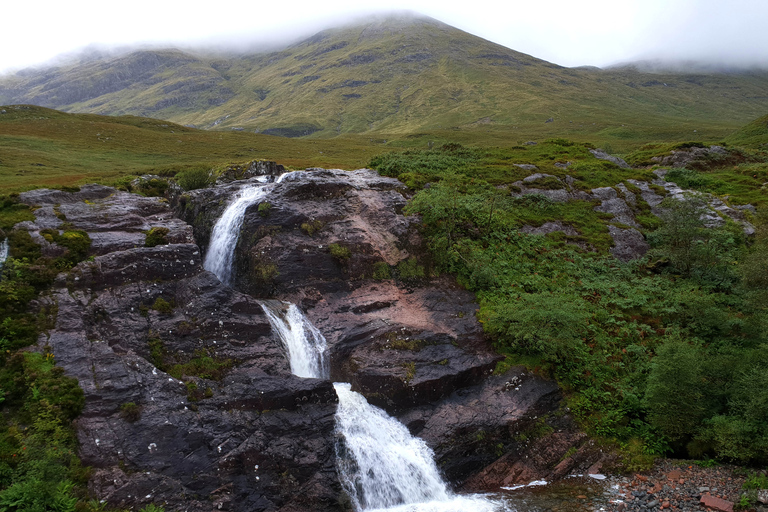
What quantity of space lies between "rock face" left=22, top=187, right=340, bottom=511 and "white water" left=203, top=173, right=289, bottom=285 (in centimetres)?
321

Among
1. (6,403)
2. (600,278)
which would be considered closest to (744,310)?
(600,278)

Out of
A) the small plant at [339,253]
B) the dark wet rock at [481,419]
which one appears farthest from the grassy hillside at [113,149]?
the dark wet rock at [481,419]

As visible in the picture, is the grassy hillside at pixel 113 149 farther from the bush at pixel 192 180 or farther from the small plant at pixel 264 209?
the small plant at pixel 264 209

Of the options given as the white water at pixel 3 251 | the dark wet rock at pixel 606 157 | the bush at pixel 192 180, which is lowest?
the white water at pixel 3 251

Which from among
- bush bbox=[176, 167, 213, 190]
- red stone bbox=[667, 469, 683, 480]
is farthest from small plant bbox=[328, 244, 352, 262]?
red stone bbox=[667, 469, 683, 480]

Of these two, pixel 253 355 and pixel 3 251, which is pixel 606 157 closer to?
pixel 253 355

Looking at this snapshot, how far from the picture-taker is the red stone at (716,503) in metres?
14.2

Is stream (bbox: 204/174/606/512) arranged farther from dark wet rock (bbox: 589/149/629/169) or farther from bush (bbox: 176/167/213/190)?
dark wet rock (bbox: 589/149/629/169)

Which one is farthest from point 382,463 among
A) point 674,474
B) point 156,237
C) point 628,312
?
point 156,237

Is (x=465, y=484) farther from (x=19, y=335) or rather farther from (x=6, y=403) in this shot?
(x=19, y=335)

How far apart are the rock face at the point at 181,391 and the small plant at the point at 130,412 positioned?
36mm

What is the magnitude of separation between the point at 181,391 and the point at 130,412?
78.3 inches

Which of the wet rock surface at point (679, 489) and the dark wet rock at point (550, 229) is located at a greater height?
the dark wet rock at point (550, 229)

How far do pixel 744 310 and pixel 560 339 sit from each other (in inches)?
472
